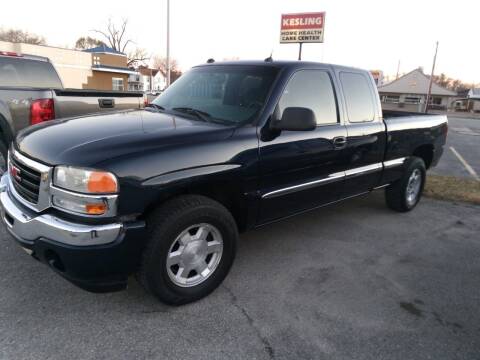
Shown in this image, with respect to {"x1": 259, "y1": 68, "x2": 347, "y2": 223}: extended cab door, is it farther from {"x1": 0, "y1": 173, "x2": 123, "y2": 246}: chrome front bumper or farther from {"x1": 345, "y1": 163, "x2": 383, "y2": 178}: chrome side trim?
{"x1": 0, "y1": 173, "x2": 123, "y2": 246}: chrome front bumper

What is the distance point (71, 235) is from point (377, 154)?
3.52 meters

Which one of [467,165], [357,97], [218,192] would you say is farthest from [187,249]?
[467,165]

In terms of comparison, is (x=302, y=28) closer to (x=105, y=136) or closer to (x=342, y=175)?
(x=342, y=175)

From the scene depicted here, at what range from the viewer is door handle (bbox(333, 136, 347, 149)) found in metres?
3.84

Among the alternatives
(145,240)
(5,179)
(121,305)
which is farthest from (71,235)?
(5,179)

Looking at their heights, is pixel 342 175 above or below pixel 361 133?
below

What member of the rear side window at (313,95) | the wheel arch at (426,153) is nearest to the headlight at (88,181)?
the rear side window at (313,95)

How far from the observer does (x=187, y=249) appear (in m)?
2.84

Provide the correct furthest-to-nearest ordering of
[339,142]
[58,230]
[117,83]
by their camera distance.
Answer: [117,83] → [339,142] → [58,230]

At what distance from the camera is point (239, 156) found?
2.99 meters

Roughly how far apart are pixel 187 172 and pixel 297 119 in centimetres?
103

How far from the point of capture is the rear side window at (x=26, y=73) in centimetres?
628

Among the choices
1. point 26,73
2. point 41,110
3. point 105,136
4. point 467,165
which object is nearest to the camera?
point 105,136

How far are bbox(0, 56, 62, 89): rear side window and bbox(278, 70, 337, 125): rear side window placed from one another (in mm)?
5057
